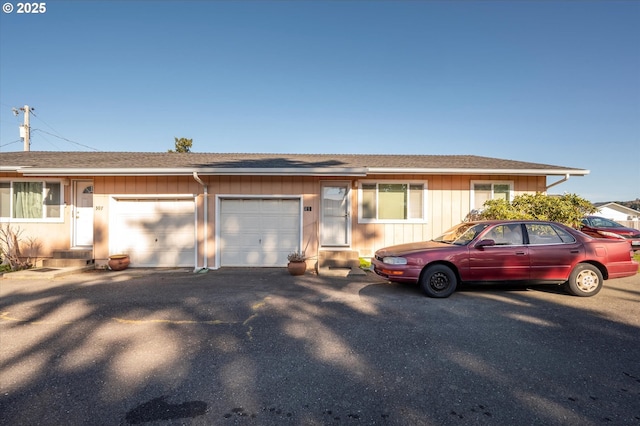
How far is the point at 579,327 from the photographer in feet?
15.0

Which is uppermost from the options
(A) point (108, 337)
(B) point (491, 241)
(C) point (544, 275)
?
(B) point (491, 241)

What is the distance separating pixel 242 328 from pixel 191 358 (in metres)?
1.00

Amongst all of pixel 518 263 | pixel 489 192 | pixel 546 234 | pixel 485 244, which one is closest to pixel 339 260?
pixel 485 244

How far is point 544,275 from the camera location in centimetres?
612

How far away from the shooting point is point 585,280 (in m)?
6.15

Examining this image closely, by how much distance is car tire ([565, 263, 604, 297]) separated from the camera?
611cm

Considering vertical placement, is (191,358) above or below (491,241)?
below

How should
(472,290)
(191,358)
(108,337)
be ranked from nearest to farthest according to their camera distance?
1. (191,358)
2. (108,337)
3. (472,290)

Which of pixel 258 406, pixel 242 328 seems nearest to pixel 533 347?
pixel 258 406

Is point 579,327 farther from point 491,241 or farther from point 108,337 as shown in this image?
point 108,337

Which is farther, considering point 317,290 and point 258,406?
point 317,290

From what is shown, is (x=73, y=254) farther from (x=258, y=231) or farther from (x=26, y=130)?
(x=26, y=130)

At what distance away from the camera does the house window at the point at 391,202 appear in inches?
392

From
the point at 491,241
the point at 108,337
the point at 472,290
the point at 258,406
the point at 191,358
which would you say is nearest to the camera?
the point at 258,406
